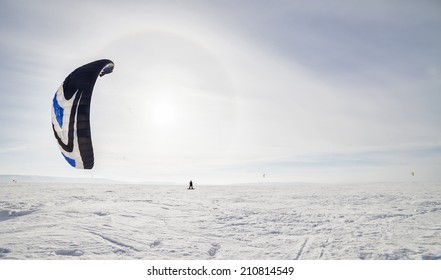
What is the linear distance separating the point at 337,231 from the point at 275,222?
7.18ft

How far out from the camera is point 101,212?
10.6m

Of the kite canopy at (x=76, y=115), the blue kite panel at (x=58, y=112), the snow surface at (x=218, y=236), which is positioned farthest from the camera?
the blue kite panel at (x=58, y=112)

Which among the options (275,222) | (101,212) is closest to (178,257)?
(275,222)

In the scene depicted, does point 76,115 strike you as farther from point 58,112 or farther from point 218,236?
point 218,236

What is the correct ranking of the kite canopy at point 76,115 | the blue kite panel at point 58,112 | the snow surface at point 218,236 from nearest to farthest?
the snow surface at point 218,236
the kite canopy at point 76,115
the blue kite panel at point 58,112

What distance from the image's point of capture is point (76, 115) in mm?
10062

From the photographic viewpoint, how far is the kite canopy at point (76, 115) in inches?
394

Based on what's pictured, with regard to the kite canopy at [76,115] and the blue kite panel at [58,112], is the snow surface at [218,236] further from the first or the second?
the blue kite panel at [58,112]

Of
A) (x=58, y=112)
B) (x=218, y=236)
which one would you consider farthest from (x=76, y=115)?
(x=218, y=236)

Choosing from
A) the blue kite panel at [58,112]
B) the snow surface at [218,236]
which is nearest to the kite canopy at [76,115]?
the blue kite panel at [58,112]

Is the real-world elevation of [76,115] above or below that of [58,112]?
below

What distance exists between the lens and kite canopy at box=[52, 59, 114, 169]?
1002 cm

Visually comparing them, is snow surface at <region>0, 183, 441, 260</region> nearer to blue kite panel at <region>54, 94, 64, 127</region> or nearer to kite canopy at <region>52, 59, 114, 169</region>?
kite canopy at <region>52, 59, 114, 169</region>
